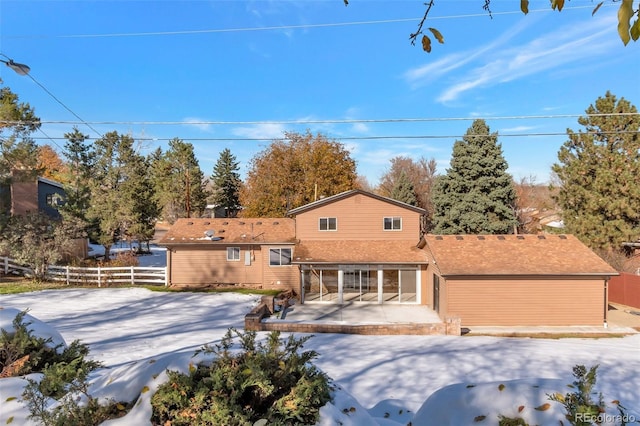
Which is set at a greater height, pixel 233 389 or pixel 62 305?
pixel 233 389

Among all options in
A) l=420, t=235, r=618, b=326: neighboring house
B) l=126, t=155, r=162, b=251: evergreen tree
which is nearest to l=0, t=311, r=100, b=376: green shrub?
l=420, t=235, r=618, b=326: neighboring house

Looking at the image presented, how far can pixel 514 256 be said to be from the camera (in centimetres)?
1593

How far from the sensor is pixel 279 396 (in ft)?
11.8

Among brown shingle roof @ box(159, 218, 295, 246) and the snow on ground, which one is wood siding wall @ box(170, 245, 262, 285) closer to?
brown shingle roof @ box(159, 218, 295, 246)

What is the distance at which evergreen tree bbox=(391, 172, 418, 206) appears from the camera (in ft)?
133

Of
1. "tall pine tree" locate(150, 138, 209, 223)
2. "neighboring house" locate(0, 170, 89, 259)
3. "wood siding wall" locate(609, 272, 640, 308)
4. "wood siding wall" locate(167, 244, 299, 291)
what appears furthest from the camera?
"tall pine tree" locate(150, 138, 209, 223)

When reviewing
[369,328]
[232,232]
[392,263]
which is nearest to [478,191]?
[392,263]

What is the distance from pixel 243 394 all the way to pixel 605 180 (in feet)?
86.5

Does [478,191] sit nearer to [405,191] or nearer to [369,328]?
[405,191]

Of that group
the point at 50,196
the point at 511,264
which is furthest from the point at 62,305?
the point at 511,264

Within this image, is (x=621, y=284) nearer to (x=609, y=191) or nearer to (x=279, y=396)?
(x=609, y=191)

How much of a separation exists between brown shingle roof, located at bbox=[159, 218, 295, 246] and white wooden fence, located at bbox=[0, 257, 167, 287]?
248 cm

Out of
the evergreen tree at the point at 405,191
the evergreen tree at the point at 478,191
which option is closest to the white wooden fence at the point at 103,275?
the evergreen tree at the point at 478,191

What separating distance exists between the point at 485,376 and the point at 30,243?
22978 millimetres
